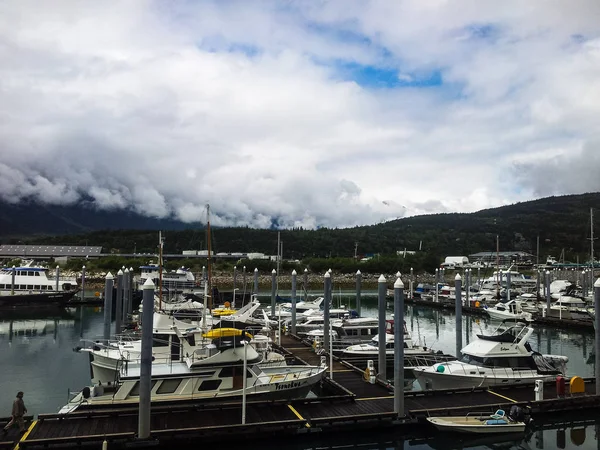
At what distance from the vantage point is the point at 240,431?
16141 millimetres

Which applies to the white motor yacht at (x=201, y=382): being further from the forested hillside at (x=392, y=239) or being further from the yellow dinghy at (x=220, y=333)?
the forested hillside at (x=392, y=239)

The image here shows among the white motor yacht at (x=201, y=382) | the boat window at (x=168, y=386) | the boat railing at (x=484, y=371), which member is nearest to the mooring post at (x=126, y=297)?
the white motor yacht at (x=201, y=382)

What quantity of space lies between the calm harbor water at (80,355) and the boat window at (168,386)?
17.3ft

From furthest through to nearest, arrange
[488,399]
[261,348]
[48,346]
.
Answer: [48,346], [261,348], [488,399]

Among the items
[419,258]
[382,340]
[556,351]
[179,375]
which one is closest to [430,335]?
[556,351]

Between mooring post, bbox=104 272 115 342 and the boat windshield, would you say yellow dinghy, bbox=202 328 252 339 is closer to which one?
the boat windshield

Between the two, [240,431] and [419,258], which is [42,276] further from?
[419,258]

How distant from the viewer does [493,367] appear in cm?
2264

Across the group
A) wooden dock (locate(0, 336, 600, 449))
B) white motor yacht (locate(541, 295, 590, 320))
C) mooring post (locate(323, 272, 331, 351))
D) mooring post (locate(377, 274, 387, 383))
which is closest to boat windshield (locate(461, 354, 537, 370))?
wooden dock (locate(0, 336, 600, 449))

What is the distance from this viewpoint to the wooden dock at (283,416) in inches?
600

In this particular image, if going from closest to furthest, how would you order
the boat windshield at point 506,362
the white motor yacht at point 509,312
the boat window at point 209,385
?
the boat window at point 209,385 → the boat windshield at point 506,362 → the white motor yacht at point 509,312

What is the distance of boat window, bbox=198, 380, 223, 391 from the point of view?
1939 centimetres

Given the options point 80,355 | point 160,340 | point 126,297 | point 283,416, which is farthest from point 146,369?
point 126,297

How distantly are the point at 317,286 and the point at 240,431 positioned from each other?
79342mm
